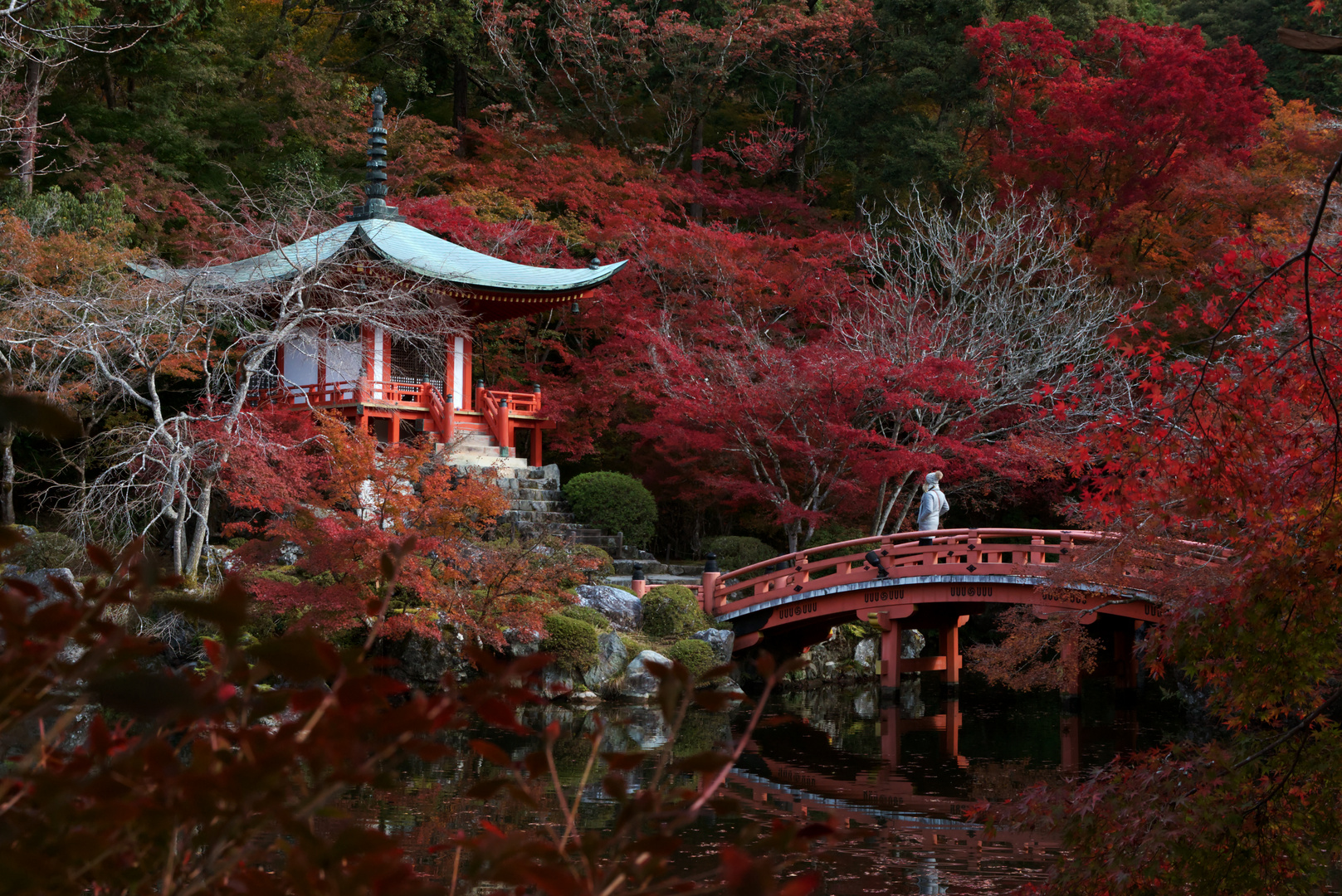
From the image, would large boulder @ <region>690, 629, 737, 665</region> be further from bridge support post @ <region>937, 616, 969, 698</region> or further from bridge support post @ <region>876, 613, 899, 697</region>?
bridge support post @ <region>937, 616, 969, 698</region>

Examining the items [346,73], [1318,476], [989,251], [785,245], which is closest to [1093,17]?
[989,251]

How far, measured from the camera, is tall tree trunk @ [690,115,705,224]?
22.0m

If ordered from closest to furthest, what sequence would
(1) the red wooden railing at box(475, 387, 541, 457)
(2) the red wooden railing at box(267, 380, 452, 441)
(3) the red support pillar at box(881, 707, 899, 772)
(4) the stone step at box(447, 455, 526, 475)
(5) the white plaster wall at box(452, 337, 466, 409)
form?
(3) the red support pillar at box(881, 707, 899, 772), (2) the red wooden railing at box(267, 380, 452, 441), (4) the stone step at box(447, 455, 526, 475), (1) the red wooden railing at box(475, 387, 541, 457), (5) the white plaster wall at box(452, 337, 466, 409)

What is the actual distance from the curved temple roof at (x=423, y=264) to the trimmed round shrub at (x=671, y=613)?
5.20 m

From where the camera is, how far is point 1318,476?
13.0ft

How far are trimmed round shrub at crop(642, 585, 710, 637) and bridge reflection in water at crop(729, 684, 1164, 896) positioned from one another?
154 cm

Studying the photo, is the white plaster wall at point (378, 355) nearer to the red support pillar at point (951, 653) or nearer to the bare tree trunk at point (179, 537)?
the bare tree trunk at point (179, 537)

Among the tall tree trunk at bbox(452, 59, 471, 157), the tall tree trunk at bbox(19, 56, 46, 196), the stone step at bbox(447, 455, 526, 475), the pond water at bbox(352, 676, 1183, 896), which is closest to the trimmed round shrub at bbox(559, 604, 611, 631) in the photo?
the pond water at bbox(352, 676, 1183, 896)

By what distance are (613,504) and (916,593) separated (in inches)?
197

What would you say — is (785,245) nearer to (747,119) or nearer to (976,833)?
(747,119)

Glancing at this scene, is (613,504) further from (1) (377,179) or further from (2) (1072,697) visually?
(2) (1072,697)

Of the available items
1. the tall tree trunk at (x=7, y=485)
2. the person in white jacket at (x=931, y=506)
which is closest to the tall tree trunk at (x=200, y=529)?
the tall tree trunk at (x=7, y=485)

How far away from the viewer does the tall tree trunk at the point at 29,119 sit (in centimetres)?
1494

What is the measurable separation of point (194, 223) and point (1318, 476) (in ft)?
53.2
